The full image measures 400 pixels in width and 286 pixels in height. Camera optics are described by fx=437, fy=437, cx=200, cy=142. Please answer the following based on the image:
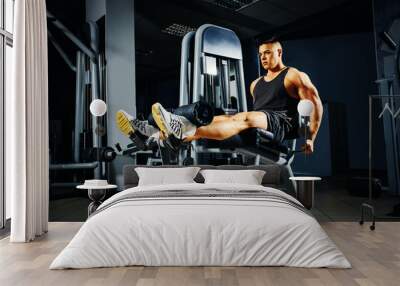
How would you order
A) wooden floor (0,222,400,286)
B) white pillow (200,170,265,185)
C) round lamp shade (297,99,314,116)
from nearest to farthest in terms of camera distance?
wooden floor (0,222,400,286)
white pillow (200,170,265,185)
round lamp shade (297,99,314,116)

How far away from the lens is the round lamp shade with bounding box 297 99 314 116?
19.5 feet

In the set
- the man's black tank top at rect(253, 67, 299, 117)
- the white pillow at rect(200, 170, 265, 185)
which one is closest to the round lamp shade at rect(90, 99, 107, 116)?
the white pillow at rect(200, 170, 265, 185)

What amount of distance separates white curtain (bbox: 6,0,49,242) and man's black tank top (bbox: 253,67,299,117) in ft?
9.31

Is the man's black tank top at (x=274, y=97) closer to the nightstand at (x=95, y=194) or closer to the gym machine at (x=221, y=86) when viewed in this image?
the gym machine at (x=221, y=86)

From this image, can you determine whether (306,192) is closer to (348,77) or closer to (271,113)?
(271,113)

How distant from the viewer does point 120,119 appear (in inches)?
245

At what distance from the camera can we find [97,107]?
602 cm

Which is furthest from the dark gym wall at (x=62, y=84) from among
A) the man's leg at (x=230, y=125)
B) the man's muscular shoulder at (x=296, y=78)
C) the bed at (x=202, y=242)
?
the man's muscular shoulder at (x=296, y=78)

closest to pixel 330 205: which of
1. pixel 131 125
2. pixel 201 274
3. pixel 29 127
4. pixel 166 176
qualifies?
pixel 166 176

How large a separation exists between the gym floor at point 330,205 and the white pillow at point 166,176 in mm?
1190

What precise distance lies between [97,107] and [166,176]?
4.67 feet

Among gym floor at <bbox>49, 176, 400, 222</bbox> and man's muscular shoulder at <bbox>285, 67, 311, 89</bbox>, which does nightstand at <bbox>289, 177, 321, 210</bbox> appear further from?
man's muscular shoulder at <bbox>285, 67, 311, 89</bbox>

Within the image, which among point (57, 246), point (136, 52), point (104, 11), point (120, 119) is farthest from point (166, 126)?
point (57, 246)

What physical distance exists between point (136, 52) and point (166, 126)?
3.72ft
